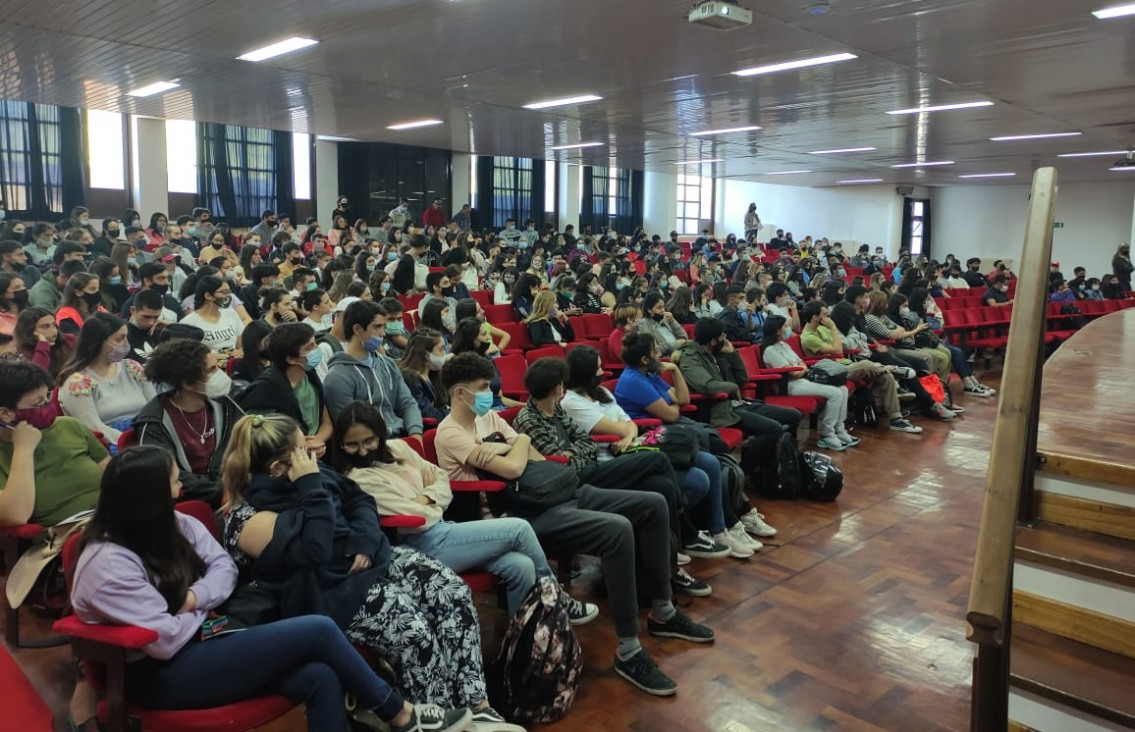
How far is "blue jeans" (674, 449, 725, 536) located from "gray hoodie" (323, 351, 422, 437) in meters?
1.29

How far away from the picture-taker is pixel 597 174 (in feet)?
69.1

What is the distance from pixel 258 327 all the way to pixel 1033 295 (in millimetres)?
3398

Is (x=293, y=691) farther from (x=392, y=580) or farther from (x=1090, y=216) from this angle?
(x=1090, y=216)

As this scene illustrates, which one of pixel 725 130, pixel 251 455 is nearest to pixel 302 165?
pixel 725 130

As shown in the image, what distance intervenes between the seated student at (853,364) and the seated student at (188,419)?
4.86 m

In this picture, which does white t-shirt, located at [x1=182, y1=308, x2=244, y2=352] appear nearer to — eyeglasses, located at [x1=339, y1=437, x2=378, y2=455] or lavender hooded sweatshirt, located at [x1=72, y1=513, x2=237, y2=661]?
eyeglasses, located at [x1=339, y1=437, x2=378, y2=455]

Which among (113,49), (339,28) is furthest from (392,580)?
(113,49)

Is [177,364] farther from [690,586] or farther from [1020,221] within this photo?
[1020,221]

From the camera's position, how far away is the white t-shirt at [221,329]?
471 centimetres

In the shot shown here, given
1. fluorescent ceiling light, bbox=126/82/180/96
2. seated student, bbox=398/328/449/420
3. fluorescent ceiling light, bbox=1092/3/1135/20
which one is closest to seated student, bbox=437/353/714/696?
seated student, bbox=398/328/449/420

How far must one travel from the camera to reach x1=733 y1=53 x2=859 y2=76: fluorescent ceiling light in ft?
21.5

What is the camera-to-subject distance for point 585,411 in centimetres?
396

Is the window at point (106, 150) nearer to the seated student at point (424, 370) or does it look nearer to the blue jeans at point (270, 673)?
the seated student at point (424, 370)

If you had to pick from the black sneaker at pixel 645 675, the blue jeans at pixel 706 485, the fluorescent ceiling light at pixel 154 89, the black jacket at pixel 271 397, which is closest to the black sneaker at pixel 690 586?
the blue jeans at pixel 706 485
